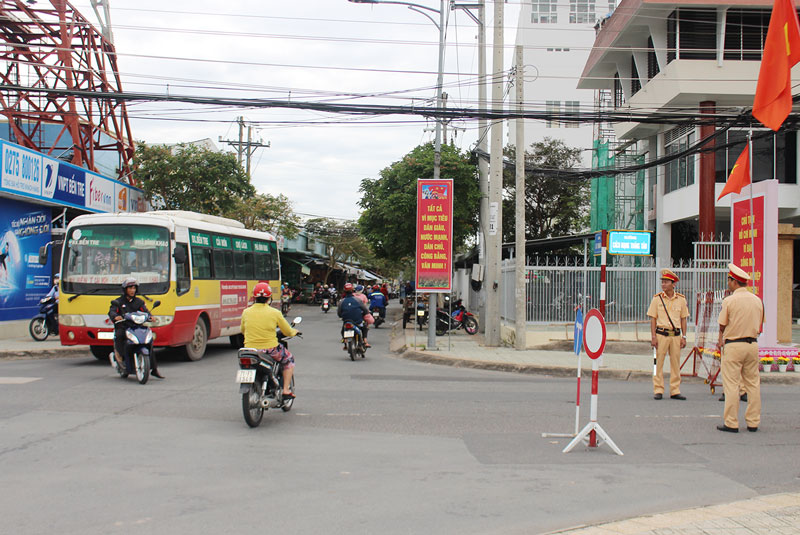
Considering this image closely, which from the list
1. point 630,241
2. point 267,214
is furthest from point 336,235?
point 630,241

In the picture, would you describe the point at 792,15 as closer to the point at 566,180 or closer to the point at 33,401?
the point at 33,401

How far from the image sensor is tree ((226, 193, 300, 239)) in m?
37.8

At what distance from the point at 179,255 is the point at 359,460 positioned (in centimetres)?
806

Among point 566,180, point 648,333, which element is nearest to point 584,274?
point 648,333

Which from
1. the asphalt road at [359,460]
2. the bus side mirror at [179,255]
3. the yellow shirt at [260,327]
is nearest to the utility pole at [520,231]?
the asphalt road at [359,460]

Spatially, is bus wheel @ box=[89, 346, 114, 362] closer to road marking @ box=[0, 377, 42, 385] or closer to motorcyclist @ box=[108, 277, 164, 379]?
road marking @ box=[0, 377, 42, 385]

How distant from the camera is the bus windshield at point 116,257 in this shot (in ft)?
44.0

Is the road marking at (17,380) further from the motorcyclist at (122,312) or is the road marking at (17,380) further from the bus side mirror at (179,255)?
the bus side mirror at (179,255)

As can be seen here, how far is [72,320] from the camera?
1314 centimetres

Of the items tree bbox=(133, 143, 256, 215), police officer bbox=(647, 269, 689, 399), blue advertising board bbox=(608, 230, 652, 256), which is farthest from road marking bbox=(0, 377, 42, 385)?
blue advertising board bbox=(608, 230, 652, 256)

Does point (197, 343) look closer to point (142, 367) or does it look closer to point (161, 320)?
point (161, 320)

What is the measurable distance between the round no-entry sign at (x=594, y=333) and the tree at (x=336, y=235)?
50.3 meters

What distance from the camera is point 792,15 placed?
363 inches

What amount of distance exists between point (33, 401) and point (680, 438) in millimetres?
8330
